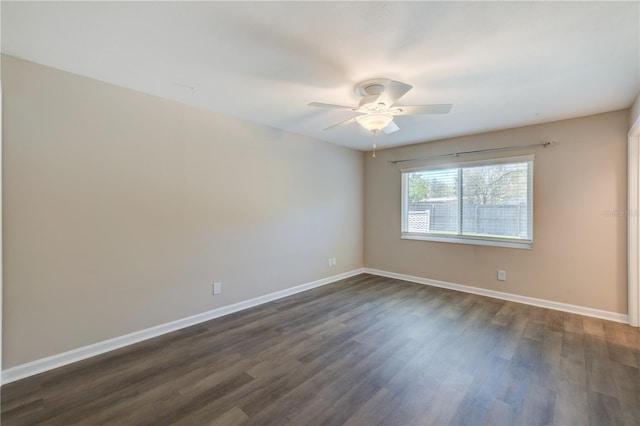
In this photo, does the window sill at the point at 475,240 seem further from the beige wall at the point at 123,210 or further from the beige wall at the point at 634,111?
the beige wall at the point at 123,210

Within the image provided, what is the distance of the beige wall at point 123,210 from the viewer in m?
2.16

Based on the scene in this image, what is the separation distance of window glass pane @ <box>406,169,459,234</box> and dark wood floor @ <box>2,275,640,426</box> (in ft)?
5.53

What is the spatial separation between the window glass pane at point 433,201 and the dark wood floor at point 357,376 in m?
1.68

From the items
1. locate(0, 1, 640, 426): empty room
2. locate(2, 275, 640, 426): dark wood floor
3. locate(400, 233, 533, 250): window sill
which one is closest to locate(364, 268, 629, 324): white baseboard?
locate(0, 1, 640, 426): empty room

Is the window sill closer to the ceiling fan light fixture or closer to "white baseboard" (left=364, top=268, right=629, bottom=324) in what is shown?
"white baseboard" (left=364, top=268, right=629, bottom=324)

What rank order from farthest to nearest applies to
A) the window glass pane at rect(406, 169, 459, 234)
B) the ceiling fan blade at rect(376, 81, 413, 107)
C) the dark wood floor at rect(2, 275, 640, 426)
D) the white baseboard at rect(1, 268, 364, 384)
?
the window glass pane at rect(406, 169, 459, 234) → the white baseboard at rect(1, 268, 364, 384) → the ceiling fan blade at rect(376, 81, 413, 107) → the dark wood floor at rect(2, 275, 640, 426)

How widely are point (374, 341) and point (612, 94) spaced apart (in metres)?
3.41

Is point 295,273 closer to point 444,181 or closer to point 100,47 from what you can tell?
point 444,181

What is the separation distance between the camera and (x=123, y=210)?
8.62 feet

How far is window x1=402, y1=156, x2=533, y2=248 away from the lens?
3.86m

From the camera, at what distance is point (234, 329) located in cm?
300

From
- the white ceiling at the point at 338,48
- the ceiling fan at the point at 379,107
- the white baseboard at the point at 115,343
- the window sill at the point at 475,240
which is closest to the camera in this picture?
the white ceiling at the point at 338,48

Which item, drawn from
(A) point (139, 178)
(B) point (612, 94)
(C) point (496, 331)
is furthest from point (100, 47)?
(B) point (612, 94)

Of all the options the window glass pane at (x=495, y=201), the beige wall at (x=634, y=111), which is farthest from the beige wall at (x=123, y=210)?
the beige wall at (x=634, y=111)
